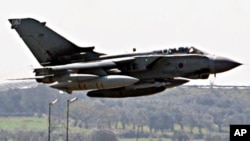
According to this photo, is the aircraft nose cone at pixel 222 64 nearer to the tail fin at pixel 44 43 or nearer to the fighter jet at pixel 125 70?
the fighter jet at pixel 125 70

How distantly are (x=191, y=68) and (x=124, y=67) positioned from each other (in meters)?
4.24

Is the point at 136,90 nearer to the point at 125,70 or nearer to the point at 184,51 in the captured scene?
the point at 125,70

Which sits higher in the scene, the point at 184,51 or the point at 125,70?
the point at 184,51

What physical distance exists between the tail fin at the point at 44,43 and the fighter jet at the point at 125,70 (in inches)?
2.5

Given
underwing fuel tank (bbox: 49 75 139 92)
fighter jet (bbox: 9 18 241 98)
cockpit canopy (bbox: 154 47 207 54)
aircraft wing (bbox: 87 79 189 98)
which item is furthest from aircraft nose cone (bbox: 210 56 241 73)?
underwing fuel tank (bbox: 49 75 139 92)

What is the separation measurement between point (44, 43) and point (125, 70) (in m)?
6.20

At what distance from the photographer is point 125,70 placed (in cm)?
7081

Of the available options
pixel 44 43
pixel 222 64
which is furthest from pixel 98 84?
pixel 222 64

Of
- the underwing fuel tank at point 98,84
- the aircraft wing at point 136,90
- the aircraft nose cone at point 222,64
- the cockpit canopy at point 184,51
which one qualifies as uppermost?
the cockpit canopy at point 184,51

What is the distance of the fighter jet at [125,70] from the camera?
69.0 metres

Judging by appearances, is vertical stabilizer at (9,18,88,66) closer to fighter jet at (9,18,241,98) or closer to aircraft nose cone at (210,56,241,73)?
fighter jet at (9,18,241,98)

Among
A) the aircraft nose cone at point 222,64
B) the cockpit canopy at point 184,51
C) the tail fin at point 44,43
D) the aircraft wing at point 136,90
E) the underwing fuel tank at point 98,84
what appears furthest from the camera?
the tail fin at point 44,43

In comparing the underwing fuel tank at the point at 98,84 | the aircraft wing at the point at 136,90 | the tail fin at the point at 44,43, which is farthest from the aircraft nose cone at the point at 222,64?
the tail fin at the point at 44,43

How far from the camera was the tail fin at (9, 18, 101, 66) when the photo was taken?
7369cm
